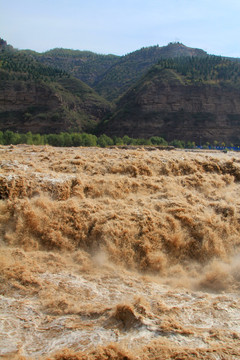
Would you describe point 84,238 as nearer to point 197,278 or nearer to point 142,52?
point 197,278

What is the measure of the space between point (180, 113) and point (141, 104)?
25.6 feet

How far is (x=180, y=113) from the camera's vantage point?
58938mm

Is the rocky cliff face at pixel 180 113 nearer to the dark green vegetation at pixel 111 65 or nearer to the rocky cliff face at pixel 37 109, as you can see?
the rocky cliff face at pixel 37 109

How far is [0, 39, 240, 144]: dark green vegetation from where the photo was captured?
5488cm

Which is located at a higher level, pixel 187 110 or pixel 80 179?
pixel 187 110

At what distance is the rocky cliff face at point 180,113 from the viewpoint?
55.9m

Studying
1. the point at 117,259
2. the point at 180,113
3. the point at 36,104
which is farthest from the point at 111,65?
the point at 117,259

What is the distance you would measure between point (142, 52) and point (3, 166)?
10606cm

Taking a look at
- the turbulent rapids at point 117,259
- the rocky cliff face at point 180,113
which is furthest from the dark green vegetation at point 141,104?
the turbulent rapids at point 117,259

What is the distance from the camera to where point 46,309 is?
4.81m

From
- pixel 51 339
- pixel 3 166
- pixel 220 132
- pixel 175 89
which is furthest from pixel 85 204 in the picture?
pixel 175 89

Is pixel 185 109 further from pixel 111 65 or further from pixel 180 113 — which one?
pixel 111 65

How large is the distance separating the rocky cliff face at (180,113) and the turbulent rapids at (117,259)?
46.0 m

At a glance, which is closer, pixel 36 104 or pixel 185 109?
pixel 36 104
